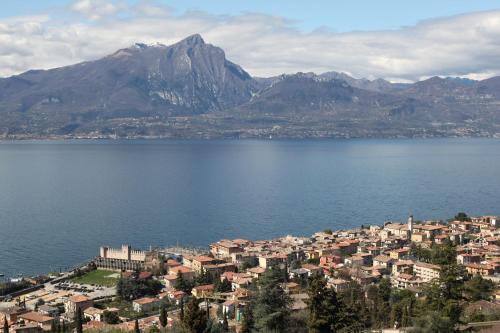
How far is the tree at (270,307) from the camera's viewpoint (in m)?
18.8

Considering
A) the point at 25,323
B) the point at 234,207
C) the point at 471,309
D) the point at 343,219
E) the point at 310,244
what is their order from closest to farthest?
1. the point at 471,309
2. the point at 25,323
3. the point at 310,244
4. the point at 343,219
5. the point at 234,207

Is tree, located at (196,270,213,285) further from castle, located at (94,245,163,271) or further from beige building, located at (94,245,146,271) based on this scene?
beige building, located at (94,245,146,271)

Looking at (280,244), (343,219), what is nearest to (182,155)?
(343,219)

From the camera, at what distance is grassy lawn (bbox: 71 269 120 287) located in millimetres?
39594

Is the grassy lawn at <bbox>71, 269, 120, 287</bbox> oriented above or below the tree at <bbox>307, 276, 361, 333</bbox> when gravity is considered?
below

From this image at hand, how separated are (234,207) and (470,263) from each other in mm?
35077

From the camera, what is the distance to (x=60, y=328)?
28.9 m

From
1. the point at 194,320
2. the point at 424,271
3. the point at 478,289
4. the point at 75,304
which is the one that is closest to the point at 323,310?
the point at 194,320

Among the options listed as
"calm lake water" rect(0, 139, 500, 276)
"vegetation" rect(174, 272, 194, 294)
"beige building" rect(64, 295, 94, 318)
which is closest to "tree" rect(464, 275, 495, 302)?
"vegetation" rect(174, 272, 194, 294)

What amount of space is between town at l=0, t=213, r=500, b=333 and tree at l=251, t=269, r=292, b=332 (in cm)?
3

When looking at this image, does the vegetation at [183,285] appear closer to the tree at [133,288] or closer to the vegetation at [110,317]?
the tree at [133,288]

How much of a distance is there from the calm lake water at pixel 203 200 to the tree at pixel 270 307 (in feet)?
92.8

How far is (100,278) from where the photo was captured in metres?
40.7

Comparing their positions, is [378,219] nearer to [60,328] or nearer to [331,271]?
[331,271]
